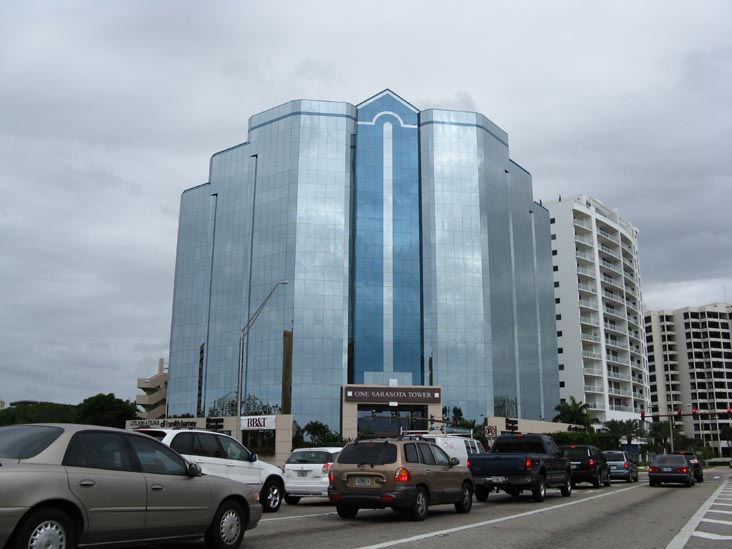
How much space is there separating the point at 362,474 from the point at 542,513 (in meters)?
4.77

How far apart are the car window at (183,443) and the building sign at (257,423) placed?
157 ft

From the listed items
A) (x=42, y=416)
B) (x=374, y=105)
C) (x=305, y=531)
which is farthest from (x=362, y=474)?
(x=42, y=416)

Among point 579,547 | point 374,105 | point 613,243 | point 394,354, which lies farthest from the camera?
point 613,243

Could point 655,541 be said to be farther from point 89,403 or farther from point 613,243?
point 613,243

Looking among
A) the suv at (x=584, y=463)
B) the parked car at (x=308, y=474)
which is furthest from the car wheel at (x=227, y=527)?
the suv at (x=584, y=463)

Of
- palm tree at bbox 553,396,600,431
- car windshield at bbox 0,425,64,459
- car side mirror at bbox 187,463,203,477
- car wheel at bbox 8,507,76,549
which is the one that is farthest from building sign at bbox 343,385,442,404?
car wheel at bbox 8,507,76,549

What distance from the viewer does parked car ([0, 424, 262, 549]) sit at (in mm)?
6926

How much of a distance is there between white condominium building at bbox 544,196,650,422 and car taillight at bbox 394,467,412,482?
87.5 meters

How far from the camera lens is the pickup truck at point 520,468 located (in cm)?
1967

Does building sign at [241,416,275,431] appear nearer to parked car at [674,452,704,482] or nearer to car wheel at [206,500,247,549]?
parked car at [674,452,704,482]

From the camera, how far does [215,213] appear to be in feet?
248

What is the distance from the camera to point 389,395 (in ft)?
207

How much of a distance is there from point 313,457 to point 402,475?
643cm

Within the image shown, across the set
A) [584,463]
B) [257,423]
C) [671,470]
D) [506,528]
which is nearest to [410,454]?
[506,528]
